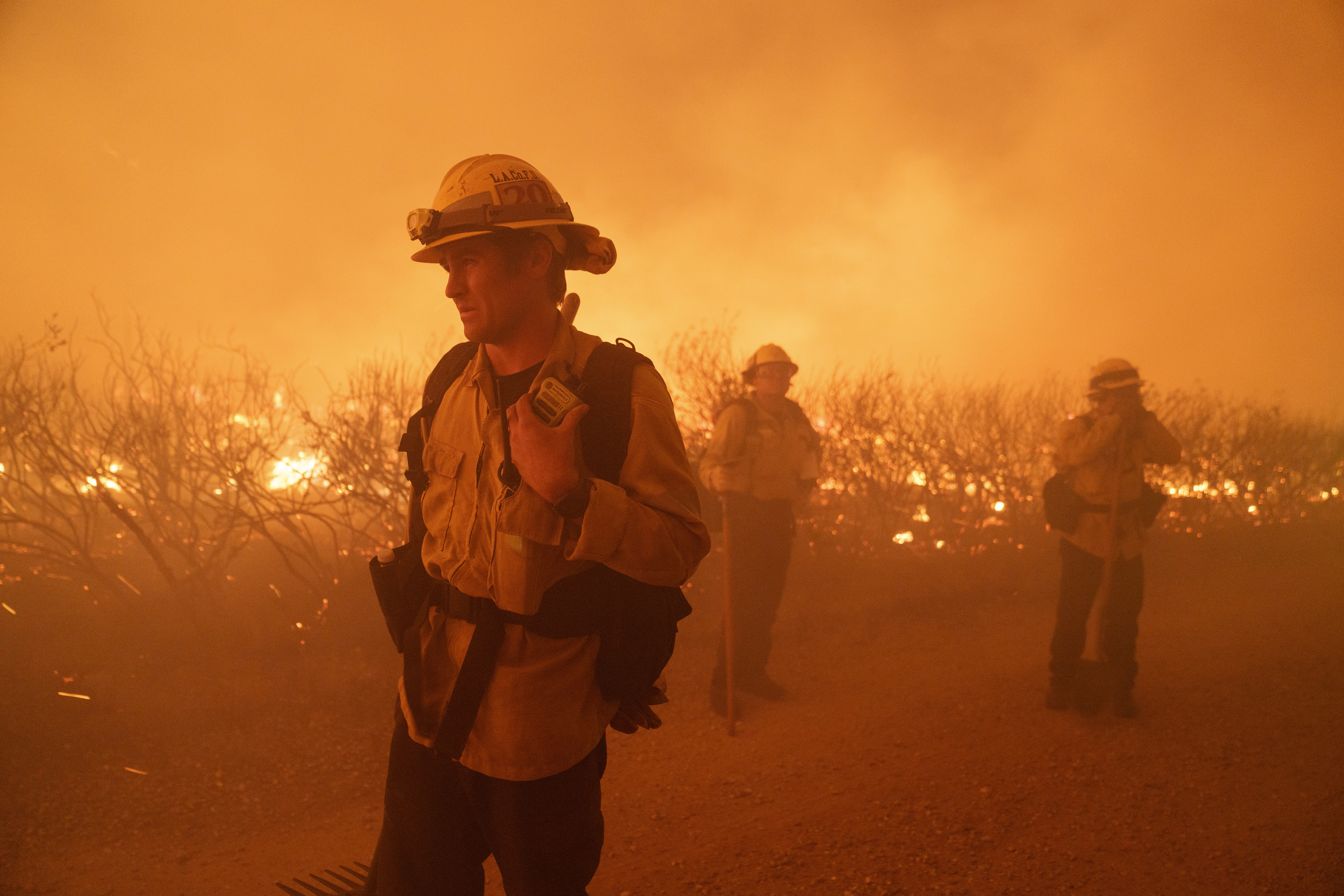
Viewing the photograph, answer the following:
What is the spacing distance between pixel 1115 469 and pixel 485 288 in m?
4.57

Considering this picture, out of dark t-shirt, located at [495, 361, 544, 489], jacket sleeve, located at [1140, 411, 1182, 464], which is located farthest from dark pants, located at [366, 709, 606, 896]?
jacket sleeve, located at [1140, 411, 1182, 464]

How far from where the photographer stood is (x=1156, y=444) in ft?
15.2

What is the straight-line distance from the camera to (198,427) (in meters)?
6.02

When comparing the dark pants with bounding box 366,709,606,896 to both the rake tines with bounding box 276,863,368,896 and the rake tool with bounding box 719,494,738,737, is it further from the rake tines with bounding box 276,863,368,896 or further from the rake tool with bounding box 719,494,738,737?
the rake tool with bounding box 719,494,738,737

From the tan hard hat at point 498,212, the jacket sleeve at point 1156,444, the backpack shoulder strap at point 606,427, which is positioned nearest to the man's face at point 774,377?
the jacket sleeve at point 1156,444

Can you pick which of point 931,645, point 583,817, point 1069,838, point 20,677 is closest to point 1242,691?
point 931,645

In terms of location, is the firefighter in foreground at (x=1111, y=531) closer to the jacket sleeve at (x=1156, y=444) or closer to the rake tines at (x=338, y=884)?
the jacket sleeve at (x=1156, y=444)

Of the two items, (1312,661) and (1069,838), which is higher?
(1312,661)

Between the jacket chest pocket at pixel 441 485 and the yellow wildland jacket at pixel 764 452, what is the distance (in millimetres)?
2964

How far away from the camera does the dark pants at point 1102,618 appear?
15.0ft

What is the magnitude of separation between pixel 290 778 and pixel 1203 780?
16.5 feet

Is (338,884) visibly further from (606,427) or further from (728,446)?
(728,446)

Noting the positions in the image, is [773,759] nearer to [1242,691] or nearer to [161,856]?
[161,856]

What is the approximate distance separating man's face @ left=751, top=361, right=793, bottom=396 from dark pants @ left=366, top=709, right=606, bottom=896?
3499mm
